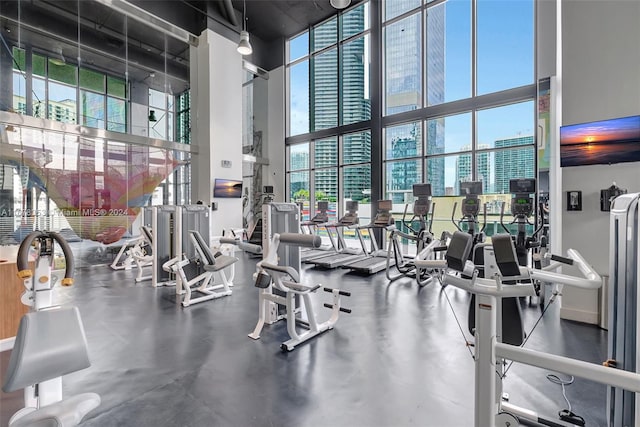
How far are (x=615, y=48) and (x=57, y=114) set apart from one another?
10090 mm

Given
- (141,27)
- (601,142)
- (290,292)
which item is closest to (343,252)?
(290,292)

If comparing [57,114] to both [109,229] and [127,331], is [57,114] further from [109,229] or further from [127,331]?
[127,331]

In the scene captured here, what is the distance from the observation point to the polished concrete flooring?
2111 millimetres

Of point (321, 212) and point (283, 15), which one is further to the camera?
point (283, 15)

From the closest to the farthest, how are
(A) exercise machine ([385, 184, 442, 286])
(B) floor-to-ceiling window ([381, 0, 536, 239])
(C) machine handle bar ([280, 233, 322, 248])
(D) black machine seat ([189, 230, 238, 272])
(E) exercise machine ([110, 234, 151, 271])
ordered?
(C) machine handle bar ([280, 233, 322, 248]) → (D) black machine seat ([189, 230, 238, 272]) → (A) exercise machine ([385, 184, 442, 286]) → (B) floor-to-ceiling window ([381, 0, 536, 239]) → (E) exercise machine ([110, 234, 151, 271])

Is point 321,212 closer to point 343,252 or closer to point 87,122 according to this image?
point 343,252

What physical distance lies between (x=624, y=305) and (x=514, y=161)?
6465 mm

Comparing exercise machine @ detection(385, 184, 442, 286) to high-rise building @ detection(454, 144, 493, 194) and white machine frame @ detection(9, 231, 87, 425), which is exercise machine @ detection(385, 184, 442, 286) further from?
white machine frame @ detection(9, 231, 87, 425)

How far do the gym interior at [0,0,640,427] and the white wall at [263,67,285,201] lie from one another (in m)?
0.08

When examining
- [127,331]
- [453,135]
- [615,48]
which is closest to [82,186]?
[127,331]

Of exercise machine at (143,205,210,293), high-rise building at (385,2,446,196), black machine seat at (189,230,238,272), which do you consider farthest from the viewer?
high-rise building at (385,2,446,196)

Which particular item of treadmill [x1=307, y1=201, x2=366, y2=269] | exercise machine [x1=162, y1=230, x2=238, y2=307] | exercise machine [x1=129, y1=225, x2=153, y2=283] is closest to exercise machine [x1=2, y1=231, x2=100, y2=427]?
exercise machine [x1=162, y1=230, x2=238, y2=307]

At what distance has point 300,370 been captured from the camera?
2656 mm

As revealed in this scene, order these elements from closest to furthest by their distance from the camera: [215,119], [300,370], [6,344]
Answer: [300,370] → [6,344] → [215,119]
